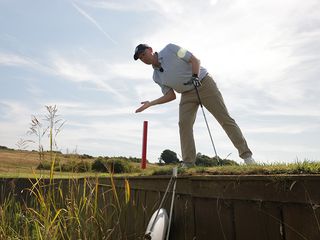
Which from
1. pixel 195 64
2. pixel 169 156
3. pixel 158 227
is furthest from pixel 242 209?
pixel 169 156

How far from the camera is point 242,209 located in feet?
9.21

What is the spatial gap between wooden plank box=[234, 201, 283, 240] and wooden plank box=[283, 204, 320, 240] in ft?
0.22

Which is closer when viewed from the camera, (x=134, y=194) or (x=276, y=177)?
(x=276, y=177)

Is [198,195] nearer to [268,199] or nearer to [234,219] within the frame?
[234,219]

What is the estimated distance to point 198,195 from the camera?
326cm

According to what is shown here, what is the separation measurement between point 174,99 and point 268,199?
2.79m

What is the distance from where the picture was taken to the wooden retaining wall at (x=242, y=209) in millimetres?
2373

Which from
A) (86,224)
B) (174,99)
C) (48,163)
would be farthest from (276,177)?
(174,99)

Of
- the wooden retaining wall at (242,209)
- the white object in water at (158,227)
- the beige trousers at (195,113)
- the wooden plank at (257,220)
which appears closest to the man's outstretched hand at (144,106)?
the beige trousers at (195,113)

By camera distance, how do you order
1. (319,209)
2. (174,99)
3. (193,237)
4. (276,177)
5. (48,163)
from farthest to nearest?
(174,99) < (193,237) < (48,163) < (276,177) < (319,209)

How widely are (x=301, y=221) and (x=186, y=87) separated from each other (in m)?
2.81

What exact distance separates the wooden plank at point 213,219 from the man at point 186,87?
5.08 ft

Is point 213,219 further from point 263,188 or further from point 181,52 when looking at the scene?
point 181,52

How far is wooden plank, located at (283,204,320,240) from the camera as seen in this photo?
2311 millimetres
